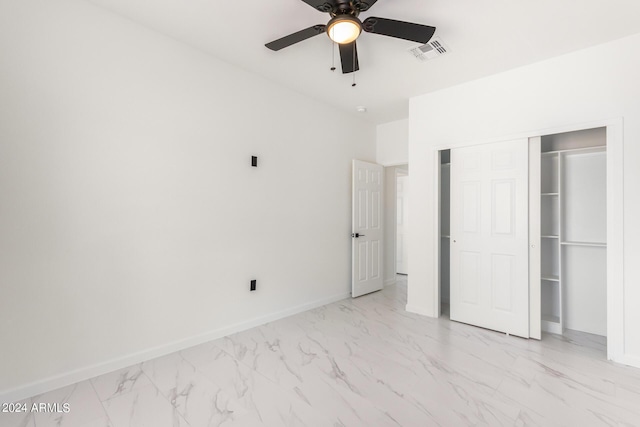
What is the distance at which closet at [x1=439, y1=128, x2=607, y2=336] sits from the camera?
10.8 ft

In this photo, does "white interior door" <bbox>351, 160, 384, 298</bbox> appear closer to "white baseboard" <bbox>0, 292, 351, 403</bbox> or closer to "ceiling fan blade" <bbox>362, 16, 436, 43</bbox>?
"white baseboard" <bbox>0, 292, 351, 403</bbox>

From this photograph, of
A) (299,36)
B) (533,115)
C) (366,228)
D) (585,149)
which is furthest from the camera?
(366,228)

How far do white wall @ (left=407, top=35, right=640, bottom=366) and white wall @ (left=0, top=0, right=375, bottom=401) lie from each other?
62.4 inches

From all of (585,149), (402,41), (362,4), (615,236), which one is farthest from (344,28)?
(585,149)

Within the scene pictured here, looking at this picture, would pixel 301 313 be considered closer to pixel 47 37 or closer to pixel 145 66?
pixel 145 66

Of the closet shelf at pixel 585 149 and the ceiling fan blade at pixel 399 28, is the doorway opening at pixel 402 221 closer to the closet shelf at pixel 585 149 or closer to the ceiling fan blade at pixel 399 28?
the closet shelf at pixel 585 149

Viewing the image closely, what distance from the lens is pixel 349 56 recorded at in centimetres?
240

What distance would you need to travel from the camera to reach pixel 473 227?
357 cm

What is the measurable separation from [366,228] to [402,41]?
2678 millimetres

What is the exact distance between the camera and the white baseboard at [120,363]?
2.10 metres

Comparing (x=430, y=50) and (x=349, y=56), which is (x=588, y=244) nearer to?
(x=430, y=50)

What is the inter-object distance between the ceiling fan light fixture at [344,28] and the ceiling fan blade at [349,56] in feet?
0.57

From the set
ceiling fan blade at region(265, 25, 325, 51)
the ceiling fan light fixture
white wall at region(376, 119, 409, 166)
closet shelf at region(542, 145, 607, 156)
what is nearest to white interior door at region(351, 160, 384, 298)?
white wall at region(376, 119, 409, 166)

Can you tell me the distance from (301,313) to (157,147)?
2.47m
